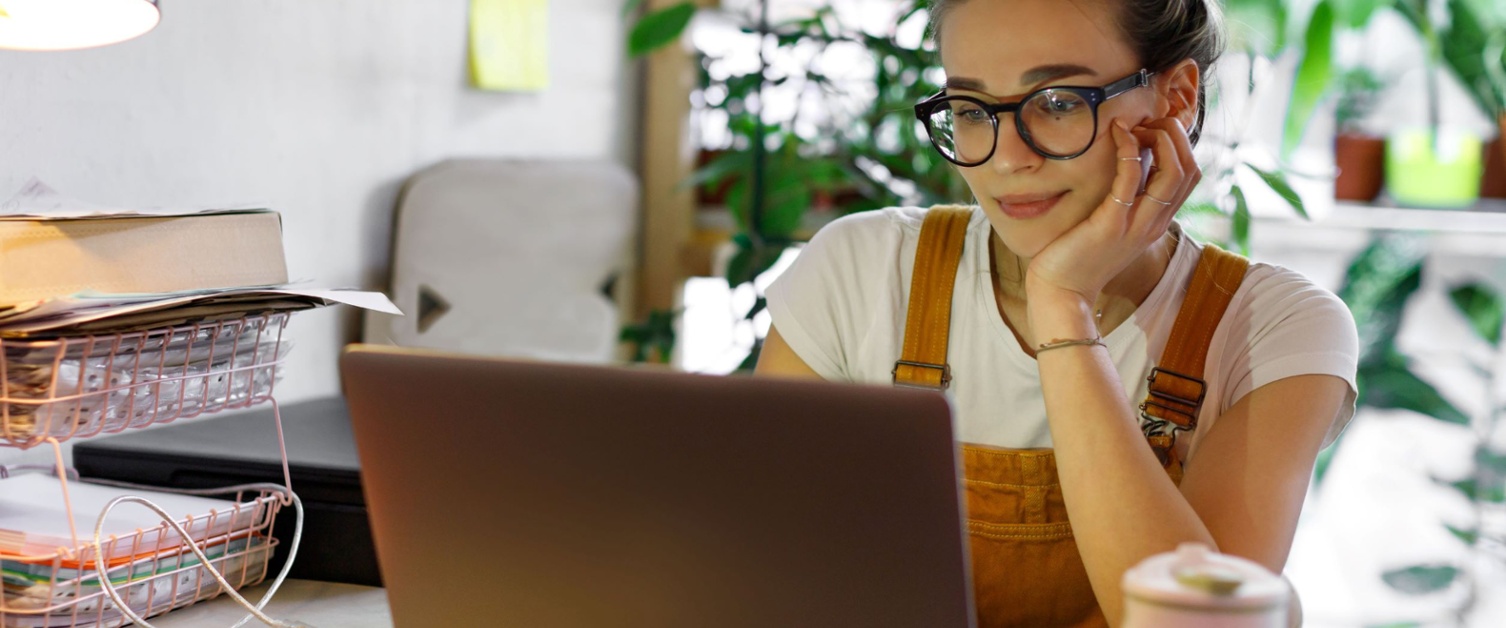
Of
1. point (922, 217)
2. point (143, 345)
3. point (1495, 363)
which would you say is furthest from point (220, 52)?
point (1495, 363)

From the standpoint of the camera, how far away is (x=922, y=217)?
51.5 inches

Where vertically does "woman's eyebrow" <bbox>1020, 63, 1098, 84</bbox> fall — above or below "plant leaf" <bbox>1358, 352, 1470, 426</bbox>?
above

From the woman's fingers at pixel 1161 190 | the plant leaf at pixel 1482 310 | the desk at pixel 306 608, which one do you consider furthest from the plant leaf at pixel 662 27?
the plant leaf at pixel 1482 310

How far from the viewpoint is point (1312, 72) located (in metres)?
1.97

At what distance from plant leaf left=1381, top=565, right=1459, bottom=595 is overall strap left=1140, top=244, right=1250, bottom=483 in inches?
54.5

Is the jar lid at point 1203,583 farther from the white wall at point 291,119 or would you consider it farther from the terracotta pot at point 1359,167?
the terracotta pot at point 1359,167

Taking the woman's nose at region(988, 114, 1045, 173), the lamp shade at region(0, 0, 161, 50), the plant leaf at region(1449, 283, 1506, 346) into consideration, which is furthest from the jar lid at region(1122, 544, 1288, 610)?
the plant leaf at region(1449, 283, 1506, 346)

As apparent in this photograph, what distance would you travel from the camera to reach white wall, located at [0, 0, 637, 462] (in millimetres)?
1219

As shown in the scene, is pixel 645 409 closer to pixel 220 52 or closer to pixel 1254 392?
pixel 1254 392

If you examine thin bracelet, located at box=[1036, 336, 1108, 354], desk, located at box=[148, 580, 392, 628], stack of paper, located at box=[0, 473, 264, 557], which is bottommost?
desk, located at box=[148, 580, 392, 628]

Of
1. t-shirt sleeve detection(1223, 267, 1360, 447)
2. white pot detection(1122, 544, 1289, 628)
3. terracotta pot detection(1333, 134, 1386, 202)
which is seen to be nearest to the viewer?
white pot detection(1122, 544, 1289, 628)

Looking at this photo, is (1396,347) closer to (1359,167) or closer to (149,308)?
(1359,167)

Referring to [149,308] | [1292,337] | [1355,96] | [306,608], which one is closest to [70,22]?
[149,308]

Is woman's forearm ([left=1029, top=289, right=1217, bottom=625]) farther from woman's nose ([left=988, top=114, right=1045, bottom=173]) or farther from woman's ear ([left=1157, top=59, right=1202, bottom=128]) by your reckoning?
woman's ear ([left=1157, top=59, right=1202, bottom=128])
